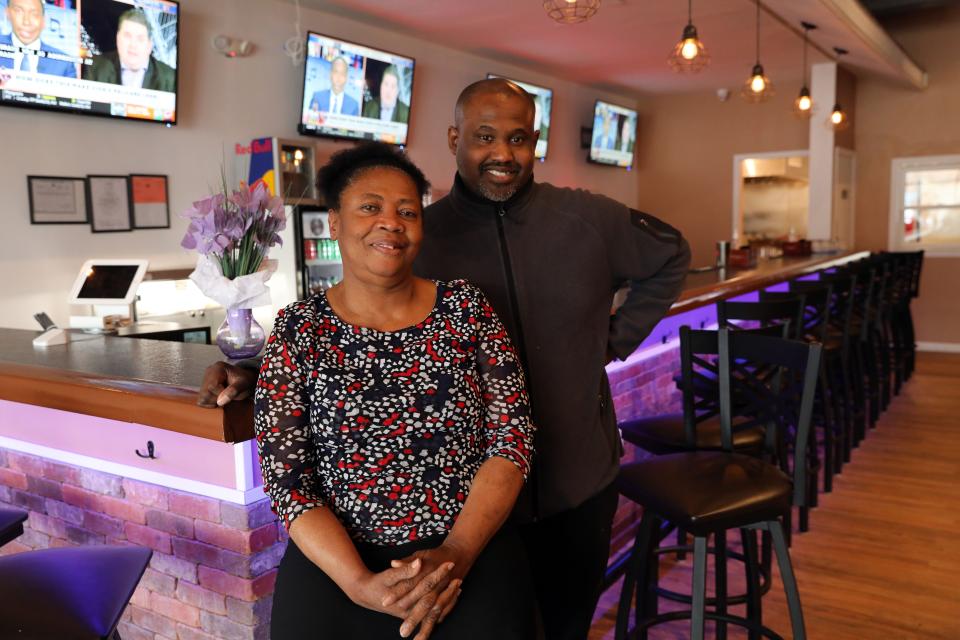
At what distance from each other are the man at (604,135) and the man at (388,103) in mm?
3261

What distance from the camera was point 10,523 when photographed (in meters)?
1.78

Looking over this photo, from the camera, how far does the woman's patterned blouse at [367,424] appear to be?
1.33 meters

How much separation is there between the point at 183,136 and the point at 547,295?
384cm

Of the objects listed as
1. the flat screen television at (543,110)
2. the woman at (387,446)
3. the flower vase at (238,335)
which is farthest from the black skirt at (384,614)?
the flat screen television at (543,110)

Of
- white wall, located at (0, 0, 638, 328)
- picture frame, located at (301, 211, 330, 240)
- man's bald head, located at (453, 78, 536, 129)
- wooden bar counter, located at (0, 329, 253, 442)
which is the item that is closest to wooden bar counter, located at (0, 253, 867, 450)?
wooden bar counter, located at (0, 329, 253, 442)

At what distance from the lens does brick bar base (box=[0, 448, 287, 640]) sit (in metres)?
1.70

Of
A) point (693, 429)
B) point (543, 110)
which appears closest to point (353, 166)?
point (693, 429)

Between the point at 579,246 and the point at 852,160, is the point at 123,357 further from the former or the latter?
the point at 852,160

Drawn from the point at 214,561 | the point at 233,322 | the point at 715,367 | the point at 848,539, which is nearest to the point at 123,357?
the point at 233,322

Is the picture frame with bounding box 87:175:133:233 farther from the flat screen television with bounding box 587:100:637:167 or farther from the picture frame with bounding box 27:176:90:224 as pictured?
the flat screen television with bounding box 587:100:637:167

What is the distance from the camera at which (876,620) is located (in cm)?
263

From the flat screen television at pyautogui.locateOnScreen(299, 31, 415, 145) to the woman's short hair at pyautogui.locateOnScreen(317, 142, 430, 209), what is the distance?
414 cm

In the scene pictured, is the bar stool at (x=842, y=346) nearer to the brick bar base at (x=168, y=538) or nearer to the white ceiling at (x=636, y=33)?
the white ceiling at (x=636, y=33)

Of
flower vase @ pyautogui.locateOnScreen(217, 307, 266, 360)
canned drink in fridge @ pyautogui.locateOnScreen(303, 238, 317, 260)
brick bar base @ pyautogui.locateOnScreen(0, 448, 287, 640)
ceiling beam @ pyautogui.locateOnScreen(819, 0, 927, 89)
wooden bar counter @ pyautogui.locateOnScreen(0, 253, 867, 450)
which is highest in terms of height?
ceiling beam @ pyautogui.locateOnScreen(819, 0, 927, 89)
